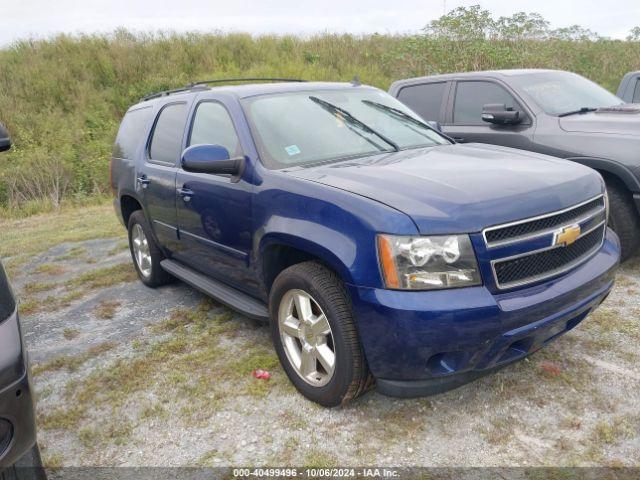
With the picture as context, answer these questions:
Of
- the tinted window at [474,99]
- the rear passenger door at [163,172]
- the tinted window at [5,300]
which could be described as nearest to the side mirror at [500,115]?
the tinted window at [474,99]

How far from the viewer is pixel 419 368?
8.12 ft

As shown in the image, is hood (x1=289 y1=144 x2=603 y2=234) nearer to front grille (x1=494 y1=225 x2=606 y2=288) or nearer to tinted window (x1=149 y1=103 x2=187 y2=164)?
front grille (x1=494 y1=225 x2=606 y2=288)

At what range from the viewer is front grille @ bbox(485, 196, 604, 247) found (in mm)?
2488

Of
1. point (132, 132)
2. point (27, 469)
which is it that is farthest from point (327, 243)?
point (132, 132)

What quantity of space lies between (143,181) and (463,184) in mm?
2939

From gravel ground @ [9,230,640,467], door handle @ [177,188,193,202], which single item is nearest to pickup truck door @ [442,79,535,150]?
gravel ground @ [9,230,640,467]

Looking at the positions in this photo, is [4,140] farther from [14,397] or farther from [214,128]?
[214,128]

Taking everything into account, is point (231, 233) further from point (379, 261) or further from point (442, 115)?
point (442, 115)

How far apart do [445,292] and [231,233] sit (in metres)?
1.56

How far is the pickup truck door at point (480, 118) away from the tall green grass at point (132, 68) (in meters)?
9.42

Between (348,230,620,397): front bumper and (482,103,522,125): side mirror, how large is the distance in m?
3.15

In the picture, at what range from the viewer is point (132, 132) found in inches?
205

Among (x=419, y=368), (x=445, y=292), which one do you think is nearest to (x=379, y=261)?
A: (x=445, y=292)

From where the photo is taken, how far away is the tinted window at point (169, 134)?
14.0 feet
